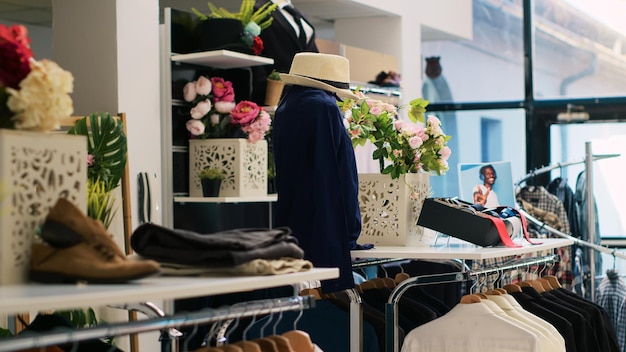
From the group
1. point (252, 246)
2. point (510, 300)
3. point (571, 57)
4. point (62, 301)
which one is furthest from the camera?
point (571, 57)

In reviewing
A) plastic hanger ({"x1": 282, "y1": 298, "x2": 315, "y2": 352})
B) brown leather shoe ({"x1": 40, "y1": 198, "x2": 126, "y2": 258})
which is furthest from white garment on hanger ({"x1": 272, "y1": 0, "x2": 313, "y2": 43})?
brown leather shoe ({"x1": 40, "y1": 198, "x2": 126, "y2": 258})

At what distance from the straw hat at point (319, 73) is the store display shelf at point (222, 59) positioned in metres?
1.62

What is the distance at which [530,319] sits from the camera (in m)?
3.41

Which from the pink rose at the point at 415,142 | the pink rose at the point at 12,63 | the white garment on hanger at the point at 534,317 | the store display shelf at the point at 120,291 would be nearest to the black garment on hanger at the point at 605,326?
the white garment on hanger at the point at 534,317

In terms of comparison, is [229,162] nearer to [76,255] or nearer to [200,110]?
[200,110]

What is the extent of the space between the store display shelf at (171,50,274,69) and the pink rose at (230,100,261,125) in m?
0.25

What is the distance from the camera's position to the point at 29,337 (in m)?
1.68

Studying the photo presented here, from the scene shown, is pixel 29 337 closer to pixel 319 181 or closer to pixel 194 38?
pixel 319 181

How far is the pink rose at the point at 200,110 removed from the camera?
5121mm

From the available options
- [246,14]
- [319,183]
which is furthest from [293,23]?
[319,183]

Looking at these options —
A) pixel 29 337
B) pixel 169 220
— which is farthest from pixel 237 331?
pixel 29 337

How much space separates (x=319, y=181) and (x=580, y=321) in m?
1.30

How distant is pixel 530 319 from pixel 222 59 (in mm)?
2469

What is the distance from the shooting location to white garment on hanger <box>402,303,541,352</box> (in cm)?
317
